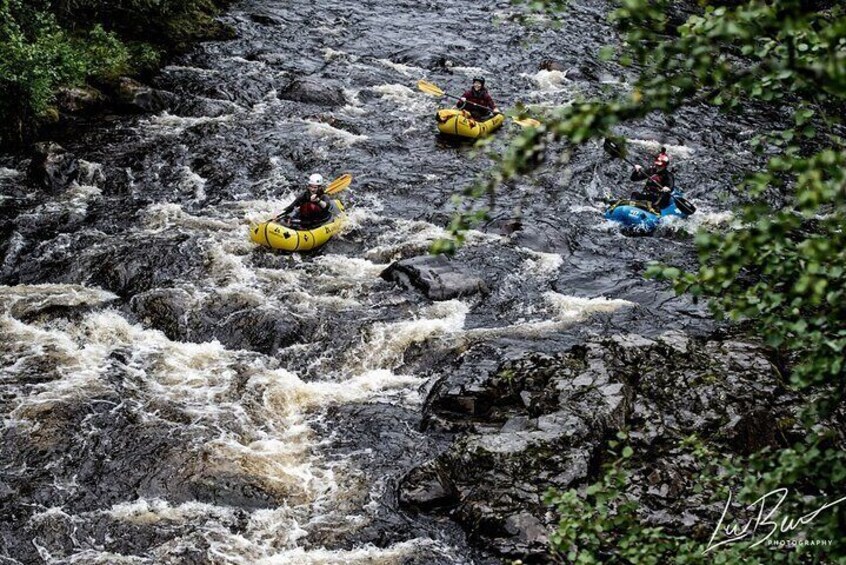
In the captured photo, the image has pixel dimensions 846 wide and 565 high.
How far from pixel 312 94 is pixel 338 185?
552 centimetres

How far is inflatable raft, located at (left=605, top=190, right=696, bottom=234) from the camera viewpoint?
15031 millimetres

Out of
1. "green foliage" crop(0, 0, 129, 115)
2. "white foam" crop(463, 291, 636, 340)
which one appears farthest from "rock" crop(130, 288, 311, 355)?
"green foliage" crop(0, 0, 129, 115)

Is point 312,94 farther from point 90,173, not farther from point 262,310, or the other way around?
point 262,310

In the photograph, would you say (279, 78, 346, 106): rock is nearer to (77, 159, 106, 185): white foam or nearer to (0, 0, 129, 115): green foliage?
(0, 0, 129, 115): green foliage

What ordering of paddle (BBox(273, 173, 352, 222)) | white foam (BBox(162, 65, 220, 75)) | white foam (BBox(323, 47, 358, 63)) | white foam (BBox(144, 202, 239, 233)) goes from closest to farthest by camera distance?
white foam (BBox(144, 202, 239, 233)) → paddle (BBox(273, 173, 352, 222)) → white foam (BBox(162, 65, 220, 75)) → white foam (BBox(323, 47, 358, 63))

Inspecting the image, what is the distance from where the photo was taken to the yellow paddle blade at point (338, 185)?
50.5 ft

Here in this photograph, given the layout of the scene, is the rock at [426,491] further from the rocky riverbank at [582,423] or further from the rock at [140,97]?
the rock at [140,97]

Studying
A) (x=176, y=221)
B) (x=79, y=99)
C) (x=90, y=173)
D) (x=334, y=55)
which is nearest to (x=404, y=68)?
(x=334, y=55)

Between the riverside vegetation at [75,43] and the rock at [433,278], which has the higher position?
the riverside vegetation at [75,43]

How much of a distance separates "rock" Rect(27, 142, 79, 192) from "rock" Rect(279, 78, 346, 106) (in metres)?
6.06

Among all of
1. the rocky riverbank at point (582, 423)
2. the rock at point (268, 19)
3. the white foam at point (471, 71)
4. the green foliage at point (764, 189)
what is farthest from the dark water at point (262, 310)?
the rock at point (268, 19)

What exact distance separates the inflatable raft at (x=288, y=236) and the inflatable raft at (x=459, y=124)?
544 centimetres

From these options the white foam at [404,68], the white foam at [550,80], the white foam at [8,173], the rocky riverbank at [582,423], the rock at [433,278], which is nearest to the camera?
the rocky riverbank at [582,423]

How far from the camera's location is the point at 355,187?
53.8ft
